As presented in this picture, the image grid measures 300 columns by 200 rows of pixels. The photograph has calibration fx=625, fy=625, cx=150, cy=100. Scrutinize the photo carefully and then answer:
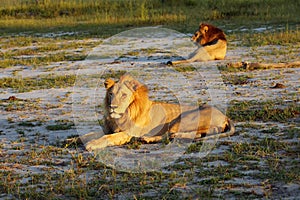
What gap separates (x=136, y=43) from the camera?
15.5m

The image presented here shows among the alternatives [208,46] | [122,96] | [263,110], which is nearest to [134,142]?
[122,96]

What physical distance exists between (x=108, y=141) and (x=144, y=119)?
475mm

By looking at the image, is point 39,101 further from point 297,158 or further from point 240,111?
point 297,158

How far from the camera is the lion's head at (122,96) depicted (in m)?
6.04

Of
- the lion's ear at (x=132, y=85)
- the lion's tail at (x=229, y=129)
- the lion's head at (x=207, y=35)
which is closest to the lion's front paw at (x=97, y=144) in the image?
the lion's ear at (x=132, y=85)

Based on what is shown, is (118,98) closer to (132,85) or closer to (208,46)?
(132,85)

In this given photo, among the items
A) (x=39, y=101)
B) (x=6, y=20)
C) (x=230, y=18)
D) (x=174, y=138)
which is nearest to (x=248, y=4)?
(x=230, y=18)

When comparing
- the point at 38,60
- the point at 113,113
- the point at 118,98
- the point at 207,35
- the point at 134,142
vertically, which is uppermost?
the point at 118,98

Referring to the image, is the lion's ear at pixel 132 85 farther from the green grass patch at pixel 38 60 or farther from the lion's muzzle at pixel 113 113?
the green grass patch at pixel 38 60

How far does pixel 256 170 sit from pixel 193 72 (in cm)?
600

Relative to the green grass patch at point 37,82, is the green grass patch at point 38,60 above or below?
below

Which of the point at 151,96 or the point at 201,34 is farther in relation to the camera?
the point at 201,34

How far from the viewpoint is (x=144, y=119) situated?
6.43 metres

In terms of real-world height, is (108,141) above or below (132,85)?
below
